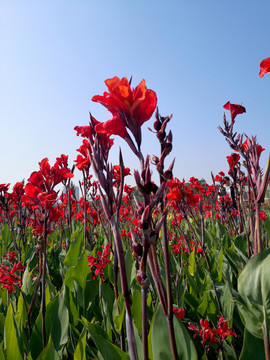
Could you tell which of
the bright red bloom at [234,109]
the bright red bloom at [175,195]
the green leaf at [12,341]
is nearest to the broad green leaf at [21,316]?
the green leaf at [12,341]

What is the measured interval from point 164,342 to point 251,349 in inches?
13.2

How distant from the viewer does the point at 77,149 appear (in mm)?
1876

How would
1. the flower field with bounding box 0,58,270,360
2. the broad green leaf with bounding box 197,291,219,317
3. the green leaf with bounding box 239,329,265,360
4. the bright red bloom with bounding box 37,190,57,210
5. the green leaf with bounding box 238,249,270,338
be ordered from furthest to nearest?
the broad green leaf with bounding box 197,291,219,317 < the bright red bloom with bounding box 37,190,57,210 < the green leaf with bounding box 239,329,265,360 < the green leaf with bounding box 238,249,270,338 < the flower field with bounding box 0,58,270,360

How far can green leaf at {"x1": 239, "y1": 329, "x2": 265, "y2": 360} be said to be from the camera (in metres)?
0.98

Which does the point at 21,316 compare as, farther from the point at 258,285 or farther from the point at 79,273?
the point at 258,285

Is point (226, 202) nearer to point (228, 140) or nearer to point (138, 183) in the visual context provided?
point (228, 140)

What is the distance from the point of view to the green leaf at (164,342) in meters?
0.89

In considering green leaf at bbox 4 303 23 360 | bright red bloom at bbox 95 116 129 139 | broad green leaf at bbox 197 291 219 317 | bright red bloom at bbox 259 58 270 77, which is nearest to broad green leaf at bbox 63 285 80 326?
green leaf at bbox 4 303 23 360

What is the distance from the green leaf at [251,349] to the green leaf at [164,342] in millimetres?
216

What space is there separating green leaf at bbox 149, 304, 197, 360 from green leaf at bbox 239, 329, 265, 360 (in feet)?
0.71

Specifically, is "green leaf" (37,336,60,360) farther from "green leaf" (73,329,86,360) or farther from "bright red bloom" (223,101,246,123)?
"bright red bloom" (223,101,246,123)

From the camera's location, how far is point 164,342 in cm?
90

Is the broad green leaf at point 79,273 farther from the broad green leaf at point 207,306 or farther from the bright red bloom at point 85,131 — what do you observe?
the bright red bloom at point 85,131

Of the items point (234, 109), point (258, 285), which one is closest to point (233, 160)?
point (234, 109)
